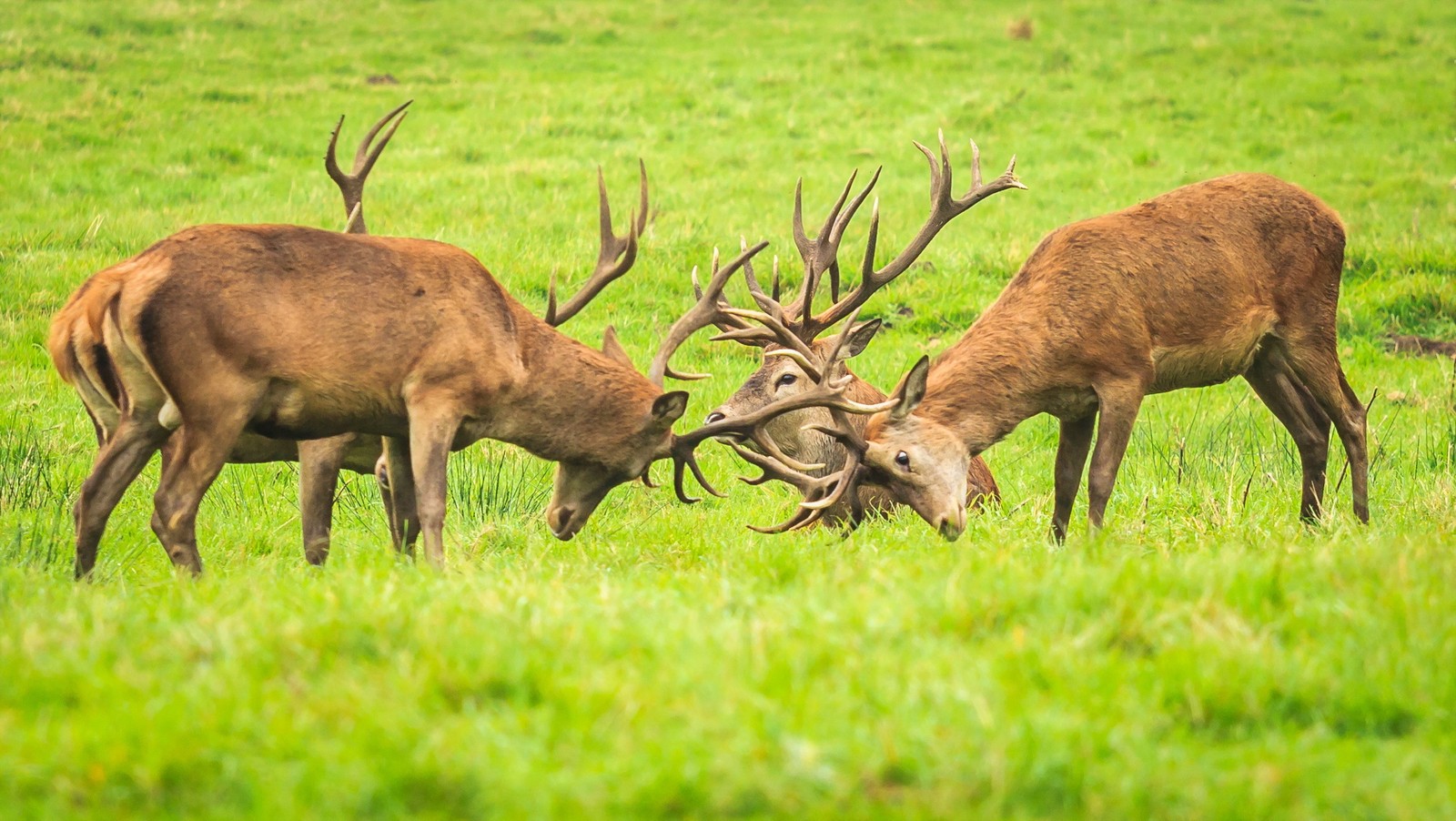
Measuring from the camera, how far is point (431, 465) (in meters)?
6.36

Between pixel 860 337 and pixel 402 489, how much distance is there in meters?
2.78

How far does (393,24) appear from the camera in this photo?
77.9 ft

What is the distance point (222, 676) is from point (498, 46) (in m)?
20.2

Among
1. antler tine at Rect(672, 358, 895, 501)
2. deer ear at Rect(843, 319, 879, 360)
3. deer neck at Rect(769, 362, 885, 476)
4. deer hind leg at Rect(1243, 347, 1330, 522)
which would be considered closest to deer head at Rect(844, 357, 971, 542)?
antler tine at Rect(672, 358, 895, 501)

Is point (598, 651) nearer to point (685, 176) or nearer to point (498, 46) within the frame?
point (685, 176)

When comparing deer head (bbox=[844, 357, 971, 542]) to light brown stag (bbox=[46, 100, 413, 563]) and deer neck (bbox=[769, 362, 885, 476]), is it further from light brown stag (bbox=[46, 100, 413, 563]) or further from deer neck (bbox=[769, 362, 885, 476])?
light brown stag (bbox=[46, 100, 413, 563])

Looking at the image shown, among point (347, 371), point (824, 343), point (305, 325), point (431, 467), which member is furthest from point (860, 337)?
point (305, 325)

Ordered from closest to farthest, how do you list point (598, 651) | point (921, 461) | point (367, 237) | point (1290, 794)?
point (1290, 794)
point (598, 651)
point (367, 237)
point (921, 461)

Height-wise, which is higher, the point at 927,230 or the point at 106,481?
the point at 927,230

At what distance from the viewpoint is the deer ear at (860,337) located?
8.15m

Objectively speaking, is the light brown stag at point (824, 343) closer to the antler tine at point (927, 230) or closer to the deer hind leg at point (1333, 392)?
the antler tine at point (927, 230)

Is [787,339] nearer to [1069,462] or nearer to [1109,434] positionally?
[1069,462]

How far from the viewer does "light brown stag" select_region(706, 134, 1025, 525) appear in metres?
8.11

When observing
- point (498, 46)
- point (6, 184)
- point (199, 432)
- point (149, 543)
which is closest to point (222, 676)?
point (199, 432)
